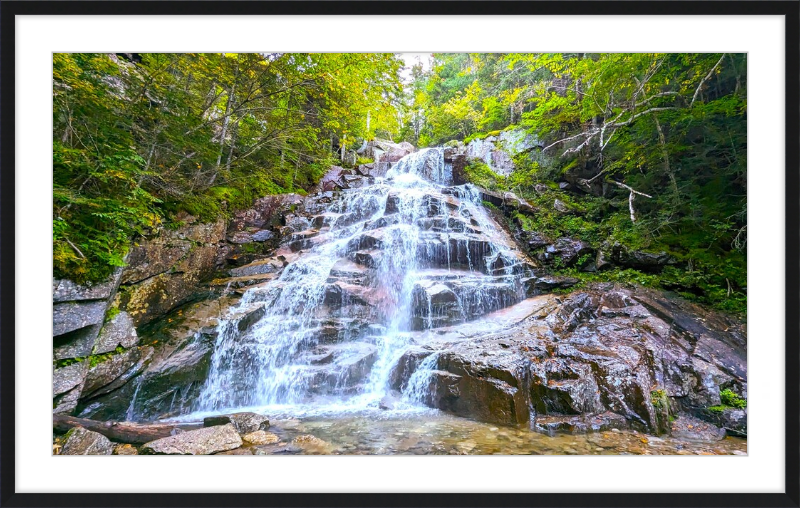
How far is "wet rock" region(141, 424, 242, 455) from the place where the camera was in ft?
9.05

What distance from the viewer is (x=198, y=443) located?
2877mm

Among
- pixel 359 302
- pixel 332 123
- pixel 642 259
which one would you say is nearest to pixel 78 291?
pixel 359 302

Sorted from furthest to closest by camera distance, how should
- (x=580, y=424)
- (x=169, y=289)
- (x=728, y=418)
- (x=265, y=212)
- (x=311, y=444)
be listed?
1. (x=265, y=212)
2. (x=169, y=289)
3. (x=580, y=424)
4. (x=728, y=418)
5. (x=311, y=444)

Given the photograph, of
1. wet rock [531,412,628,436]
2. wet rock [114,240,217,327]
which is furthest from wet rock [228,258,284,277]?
wet rock [531,412,628,436]

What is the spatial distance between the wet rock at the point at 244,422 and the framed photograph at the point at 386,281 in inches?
1.3

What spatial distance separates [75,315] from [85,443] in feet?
5.80

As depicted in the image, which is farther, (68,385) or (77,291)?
(77,291)

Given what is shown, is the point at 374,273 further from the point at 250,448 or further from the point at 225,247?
the point at 250,448

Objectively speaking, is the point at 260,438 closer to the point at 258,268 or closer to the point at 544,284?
the point at 258,268

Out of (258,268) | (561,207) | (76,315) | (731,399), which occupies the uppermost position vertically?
(561,207)

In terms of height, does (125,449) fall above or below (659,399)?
below

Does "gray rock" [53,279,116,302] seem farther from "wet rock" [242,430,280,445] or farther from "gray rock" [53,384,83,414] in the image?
"wet rock" [242,430,280,445]

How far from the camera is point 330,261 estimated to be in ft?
24.9
